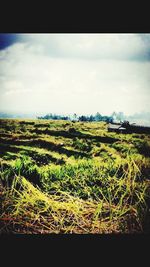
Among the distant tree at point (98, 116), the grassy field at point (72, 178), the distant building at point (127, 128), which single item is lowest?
the grassy field at point (72, 178)

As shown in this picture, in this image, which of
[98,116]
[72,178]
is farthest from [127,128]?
[72,178]

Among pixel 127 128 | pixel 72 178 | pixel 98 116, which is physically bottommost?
pixel 72 178

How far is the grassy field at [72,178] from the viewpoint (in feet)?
6.98

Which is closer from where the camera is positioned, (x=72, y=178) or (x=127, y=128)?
(x=72, y=178)

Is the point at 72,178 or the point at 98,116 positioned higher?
the point at 98,116

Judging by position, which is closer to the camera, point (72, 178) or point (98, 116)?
point (72, 178)

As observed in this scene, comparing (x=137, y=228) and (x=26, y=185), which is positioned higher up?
(x=26, y=185)

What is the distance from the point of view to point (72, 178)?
2248 millimetres

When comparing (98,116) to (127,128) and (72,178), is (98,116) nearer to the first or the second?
(127,128)
